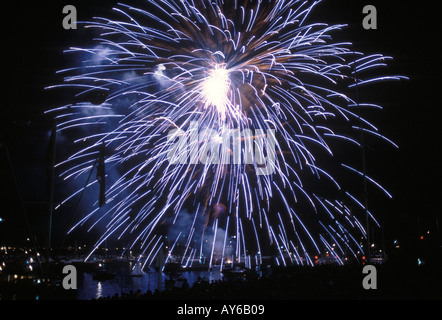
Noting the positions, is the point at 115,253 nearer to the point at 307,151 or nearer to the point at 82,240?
the point at 82,240

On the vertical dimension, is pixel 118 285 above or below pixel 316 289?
below

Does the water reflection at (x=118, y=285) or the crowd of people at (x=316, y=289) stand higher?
the crowd of people at (x=316, y=289)

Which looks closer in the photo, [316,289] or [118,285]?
[316,289]

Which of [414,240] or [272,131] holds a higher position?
[272,131]

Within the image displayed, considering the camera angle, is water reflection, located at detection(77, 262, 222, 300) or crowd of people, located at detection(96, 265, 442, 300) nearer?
crowd of people, located at detection(96, 265, 442, 300)

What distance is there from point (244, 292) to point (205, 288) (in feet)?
8.25

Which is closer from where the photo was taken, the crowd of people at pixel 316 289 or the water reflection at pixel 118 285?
the crowd of people at pixel 316 289

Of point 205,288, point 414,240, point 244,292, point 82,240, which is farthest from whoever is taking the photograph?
point 82,240

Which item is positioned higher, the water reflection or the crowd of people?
the crowd of people
